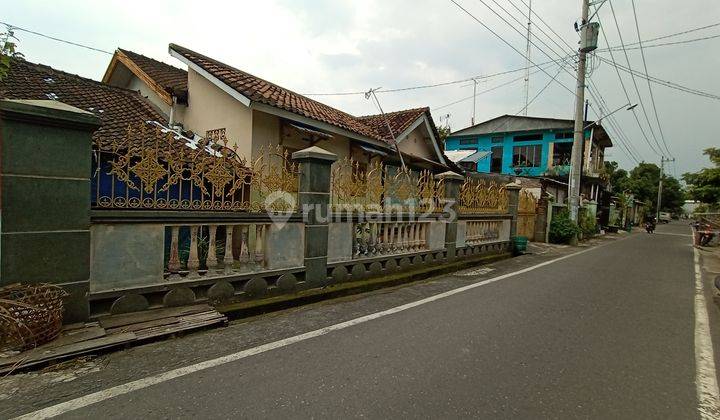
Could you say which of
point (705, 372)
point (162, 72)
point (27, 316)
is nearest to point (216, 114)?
point (162, 72)

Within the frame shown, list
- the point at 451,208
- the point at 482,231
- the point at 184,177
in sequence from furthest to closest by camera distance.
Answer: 1. the point at 482,231
2. the point at 451,208
3. the point at 184,177

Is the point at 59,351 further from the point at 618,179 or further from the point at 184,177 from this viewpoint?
the point at 618,179

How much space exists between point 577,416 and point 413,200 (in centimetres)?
468

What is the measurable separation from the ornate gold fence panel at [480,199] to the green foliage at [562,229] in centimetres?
598

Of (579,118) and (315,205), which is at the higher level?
(579,118)

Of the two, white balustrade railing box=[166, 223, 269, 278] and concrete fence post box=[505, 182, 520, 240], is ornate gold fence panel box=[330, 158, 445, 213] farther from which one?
concrete fence post box=[505, 182, 520, 240]

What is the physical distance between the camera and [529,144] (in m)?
25.9

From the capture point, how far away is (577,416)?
2484 millimetres

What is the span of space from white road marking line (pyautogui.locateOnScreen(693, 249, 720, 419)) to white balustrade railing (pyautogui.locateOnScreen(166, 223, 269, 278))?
4377 millimetres

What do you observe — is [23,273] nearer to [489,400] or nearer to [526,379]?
[489,400]

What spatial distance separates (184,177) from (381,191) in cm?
314

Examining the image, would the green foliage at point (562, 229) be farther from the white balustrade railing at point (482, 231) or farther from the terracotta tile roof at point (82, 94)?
the terracotta tile roof at point (82, 94)

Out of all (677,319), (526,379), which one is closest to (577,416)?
(526,379)

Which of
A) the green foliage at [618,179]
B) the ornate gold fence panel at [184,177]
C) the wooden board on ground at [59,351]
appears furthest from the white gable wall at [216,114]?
the green foliage at [618,179]
